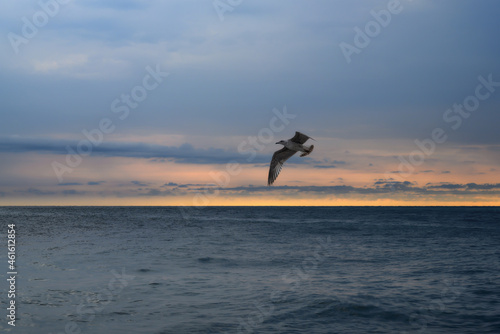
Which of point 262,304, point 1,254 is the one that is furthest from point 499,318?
point 1,254

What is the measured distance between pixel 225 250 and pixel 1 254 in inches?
549

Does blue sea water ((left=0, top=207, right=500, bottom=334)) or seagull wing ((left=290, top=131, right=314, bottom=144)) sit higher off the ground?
seagull wing ((left=290, top=131, right=314, bottom=144))

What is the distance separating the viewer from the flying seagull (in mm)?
10180

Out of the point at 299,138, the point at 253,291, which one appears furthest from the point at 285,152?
the point at 253,291

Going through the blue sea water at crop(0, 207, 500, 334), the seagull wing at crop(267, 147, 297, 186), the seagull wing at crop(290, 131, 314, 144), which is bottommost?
the blue sea water at crop(0, 207, 500, 334)

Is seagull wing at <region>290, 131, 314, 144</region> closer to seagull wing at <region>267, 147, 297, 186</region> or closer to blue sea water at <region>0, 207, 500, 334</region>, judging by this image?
seagull wing at <region>267, 147, 297, 186</region>

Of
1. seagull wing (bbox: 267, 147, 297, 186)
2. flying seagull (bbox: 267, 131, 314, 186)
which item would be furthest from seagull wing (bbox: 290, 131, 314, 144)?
seagull wing (bbox: 267, 147, 297, 186)

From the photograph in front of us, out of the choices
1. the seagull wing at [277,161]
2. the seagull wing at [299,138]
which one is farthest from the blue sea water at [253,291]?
the seagull wing at [299,138]

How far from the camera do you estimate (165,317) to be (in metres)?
13.8

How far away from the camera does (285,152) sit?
37.4 ft

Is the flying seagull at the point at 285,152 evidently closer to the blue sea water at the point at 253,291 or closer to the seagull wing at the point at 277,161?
the seagull wing at the point at 277,161

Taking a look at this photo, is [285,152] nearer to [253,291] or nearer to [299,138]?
[299,138]

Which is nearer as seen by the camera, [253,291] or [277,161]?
[277,161]

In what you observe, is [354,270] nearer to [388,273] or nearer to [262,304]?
[388,273]
